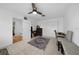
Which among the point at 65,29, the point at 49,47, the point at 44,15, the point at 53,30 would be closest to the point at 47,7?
the point at 44,15

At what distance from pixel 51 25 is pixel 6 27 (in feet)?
2.66

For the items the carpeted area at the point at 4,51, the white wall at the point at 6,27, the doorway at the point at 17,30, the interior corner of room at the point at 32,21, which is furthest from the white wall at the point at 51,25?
the carpeted area at the point at 4,51

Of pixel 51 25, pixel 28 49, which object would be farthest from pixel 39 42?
pixel 51 25

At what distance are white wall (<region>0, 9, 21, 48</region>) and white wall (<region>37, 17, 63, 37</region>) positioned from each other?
512mm

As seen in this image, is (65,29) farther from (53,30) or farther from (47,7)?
(47,7)

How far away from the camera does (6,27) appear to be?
131 cm

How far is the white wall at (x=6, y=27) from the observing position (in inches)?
49.9

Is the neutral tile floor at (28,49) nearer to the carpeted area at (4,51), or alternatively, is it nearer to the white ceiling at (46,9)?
the carpeted area at (4,51)

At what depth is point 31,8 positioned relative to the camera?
1.47 m

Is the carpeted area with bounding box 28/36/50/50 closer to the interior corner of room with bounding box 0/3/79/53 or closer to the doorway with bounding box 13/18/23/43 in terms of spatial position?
the interior corner of room with bounding box 0/3/79/53

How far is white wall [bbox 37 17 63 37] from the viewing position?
1449mm

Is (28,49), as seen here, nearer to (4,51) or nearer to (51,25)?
(4,51)

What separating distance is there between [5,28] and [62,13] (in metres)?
1.03

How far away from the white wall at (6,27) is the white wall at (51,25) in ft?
1.68
